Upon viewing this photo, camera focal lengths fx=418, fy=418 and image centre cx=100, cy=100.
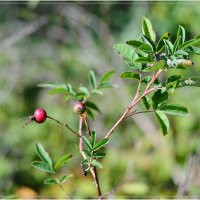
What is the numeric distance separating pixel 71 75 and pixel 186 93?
43.9 inches

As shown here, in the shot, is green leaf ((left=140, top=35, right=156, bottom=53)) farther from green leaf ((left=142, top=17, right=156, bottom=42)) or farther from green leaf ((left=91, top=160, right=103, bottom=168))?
green leaf ((left=91, top=160, right=103, bottom=168))

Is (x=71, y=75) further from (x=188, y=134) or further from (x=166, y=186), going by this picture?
(x=166, y=186)

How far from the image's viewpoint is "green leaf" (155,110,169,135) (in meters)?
0.96

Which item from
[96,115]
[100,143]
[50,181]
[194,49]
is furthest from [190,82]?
[96,115]

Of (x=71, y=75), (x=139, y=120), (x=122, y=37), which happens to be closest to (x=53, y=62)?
(x=71, y=75)

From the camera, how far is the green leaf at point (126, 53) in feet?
3.12

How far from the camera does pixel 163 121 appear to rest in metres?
0.97

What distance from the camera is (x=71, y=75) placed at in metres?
3.56

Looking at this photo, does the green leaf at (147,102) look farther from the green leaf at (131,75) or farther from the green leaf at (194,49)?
the green leaf at (194,49)

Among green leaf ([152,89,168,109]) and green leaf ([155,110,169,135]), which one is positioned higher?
green leaf ([152,89,168,109])

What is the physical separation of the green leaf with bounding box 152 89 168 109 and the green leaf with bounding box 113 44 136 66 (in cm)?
9

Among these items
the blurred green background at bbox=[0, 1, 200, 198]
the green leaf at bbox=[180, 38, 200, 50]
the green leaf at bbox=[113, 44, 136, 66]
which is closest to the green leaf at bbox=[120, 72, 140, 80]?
the green leaf at bbox=[113, 44, 136, 66]

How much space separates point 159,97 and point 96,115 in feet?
6.87

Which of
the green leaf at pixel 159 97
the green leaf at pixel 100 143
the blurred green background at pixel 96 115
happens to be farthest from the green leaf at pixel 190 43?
the blurred green background at pixel 96 115
